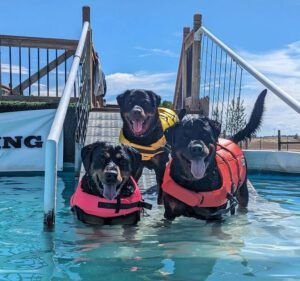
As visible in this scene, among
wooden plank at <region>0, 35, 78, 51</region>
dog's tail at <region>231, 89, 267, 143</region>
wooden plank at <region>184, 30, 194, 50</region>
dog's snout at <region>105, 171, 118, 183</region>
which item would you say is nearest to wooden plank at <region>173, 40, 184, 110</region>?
wooden plank at <region>184, 30, 194, 50</region>

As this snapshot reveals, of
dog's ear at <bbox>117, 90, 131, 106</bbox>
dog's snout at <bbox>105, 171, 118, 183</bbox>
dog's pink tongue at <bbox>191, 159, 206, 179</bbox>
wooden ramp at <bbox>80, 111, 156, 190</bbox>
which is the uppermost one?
dog's ear at <bbox>117, 90, 131, 106</bbox>

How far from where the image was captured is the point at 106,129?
23.5ft

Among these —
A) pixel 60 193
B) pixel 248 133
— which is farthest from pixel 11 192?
pixel 248 133

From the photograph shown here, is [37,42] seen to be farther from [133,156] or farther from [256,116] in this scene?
[133,156]

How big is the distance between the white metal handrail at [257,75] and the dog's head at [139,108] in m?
1.11

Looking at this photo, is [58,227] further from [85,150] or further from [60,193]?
[60,193]

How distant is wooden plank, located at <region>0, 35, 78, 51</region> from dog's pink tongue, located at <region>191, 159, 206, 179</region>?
508 centimetres

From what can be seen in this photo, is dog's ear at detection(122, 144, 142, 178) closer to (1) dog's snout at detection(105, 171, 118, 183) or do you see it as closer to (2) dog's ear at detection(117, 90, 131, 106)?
(1) dog's snout at detection(105, 171, 118, 183)

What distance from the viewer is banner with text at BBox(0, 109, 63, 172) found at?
7730 millimetres

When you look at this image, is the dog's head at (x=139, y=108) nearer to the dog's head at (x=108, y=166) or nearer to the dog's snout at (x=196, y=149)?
the dog's head at (x=108, y=166)

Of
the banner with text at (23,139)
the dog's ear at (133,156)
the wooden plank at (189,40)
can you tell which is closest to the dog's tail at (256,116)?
the dog's ear at (133,156)

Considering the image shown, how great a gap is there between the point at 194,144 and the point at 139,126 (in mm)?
1085

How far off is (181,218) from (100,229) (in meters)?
0.84

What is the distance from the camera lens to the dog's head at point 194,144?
12.6 feet
